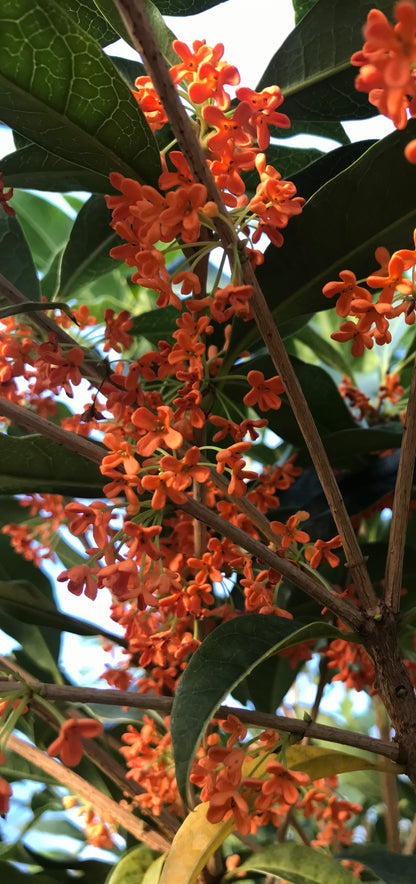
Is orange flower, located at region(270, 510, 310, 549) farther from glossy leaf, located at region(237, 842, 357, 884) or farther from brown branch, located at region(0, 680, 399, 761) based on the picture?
glossy leaf, located at region(237, 842, 357, 884)

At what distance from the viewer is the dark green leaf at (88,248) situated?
1045mm

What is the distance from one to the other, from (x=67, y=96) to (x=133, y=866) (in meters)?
0.85

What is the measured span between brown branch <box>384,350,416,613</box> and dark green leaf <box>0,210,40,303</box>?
0.54 m

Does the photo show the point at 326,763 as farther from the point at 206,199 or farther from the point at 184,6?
the point at 184,6

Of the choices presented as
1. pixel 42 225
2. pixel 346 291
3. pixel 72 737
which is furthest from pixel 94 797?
pixel 42 225

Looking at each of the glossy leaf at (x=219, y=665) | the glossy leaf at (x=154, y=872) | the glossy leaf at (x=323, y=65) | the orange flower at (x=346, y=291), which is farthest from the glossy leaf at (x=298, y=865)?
the glossy leaf at (x=323, y=65)

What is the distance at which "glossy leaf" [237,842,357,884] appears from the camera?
28.9 inches

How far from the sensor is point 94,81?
0.63 m

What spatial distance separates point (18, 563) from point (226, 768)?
0.71 metres

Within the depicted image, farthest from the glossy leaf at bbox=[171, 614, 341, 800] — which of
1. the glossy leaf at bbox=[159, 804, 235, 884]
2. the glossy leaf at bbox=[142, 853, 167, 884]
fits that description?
the glossy leaf at bbox=[142, 853, 167, 884]

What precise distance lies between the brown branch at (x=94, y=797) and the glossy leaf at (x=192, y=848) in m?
0.27

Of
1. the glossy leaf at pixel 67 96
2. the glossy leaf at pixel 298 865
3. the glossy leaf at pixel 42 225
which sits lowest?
the glossy leaf at pixel 298 865

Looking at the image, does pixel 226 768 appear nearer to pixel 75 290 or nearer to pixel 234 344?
pixel 234 344

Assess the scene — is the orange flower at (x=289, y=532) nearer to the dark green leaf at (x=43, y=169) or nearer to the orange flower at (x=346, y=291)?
the orange flower at (x=346, y=291)
